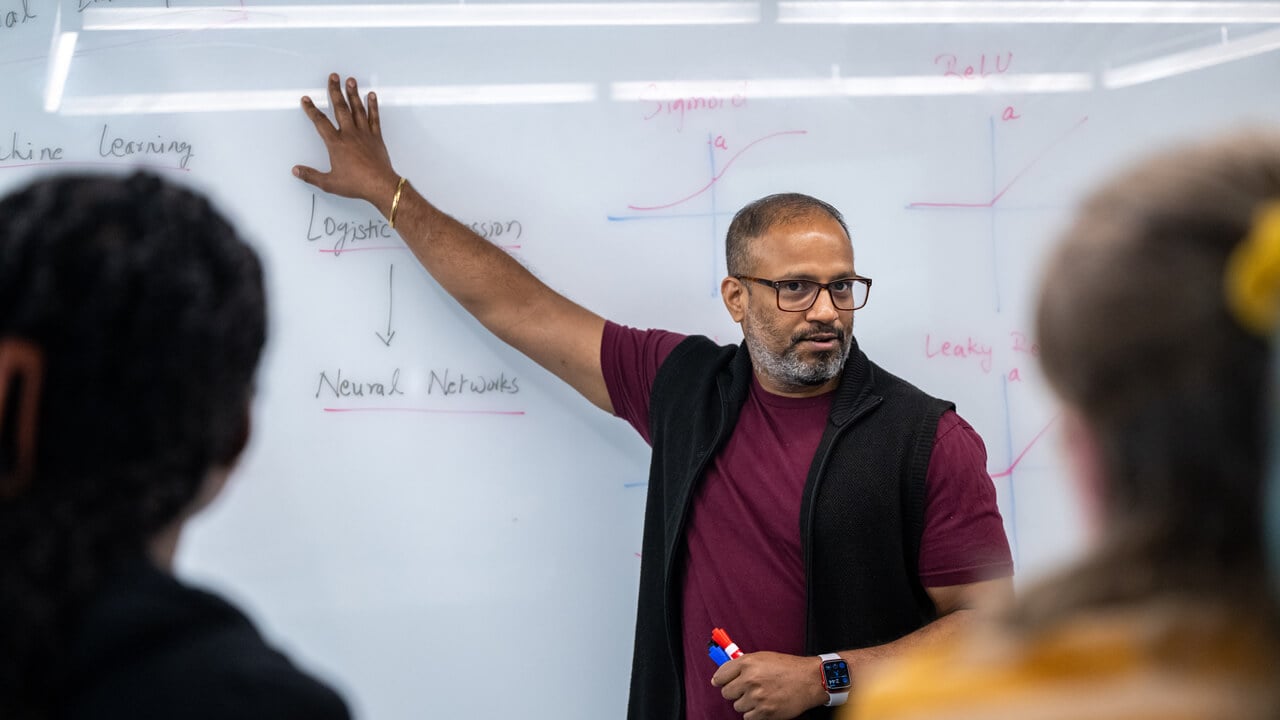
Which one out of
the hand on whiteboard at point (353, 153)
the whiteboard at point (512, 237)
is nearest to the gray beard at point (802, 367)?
the whiteboard at point (512, 237)

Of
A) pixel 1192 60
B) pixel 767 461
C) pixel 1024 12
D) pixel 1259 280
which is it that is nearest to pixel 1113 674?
pixel 1259 280

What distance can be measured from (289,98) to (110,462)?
1328mm

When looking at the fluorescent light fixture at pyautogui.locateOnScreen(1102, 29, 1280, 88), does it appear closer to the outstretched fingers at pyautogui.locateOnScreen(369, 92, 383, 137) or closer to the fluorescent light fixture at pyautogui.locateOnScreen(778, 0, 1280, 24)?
the fluorescent light fixture at pyautogui.locateOnScreen(778, 0, 1280, 24)

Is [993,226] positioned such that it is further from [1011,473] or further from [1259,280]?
[1259,280]

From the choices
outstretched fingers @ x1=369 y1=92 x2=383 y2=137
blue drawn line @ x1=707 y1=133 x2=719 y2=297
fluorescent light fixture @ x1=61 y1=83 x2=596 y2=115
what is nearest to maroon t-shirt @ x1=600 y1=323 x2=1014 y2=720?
blue drawn line @ x1=707 y1=133 x2=719 y2=297

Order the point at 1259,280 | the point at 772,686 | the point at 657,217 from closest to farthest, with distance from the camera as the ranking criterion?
1. the point at 1259,280
2. the point at 772,686
3. the point at 657,217

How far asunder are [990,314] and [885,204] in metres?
0.31

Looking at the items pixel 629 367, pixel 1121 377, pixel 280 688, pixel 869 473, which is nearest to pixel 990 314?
pixel 869 473

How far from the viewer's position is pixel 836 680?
1492 mm

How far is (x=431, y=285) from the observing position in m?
A: 1.88

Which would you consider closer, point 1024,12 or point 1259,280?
point 1259,280

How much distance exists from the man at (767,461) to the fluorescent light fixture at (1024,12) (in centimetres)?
44

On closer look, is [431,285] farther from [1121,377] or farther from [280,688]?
[1121,377]

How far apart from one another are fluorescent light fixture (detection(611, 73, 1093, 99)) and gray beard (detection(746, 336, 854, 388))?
0.53 meters
